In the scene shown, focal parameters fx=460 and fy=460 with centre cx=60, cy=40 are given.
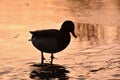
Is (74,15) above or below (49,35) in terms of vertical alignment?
above

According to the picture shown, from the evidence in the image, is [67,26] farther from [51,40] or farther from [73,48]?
[73,48]

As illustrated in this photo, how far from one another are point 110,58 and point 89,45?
200 cm

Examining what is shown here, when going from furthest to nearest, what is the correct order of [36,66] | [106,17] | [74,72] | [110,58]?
[106,17] → [110,58] → [36,66] → [74,72]

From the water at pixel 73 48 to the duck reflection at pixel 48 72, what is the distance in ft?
0.07

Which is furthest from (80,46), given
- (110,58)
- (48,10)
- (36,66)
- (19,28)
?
(48,10)

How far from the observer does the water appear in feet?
31.1

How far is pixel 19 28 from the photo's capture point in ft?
54.8

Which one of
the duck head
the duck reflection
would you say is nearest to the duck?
the duck head

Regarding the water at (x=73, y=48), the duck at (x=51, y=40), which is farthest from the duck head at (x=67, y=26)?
the water at (x=73, y=48)

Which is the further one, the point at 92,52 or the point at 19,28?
the point at 19,28

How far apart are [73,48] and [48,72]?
3084mm

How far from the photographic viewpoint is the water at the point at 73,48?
9.49 metres

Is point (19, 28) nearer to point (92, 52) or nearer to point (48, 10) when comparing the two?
point (92, 52)

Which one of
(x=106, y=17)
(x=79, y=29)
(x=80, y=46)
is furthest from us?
(x=106, y=17)
